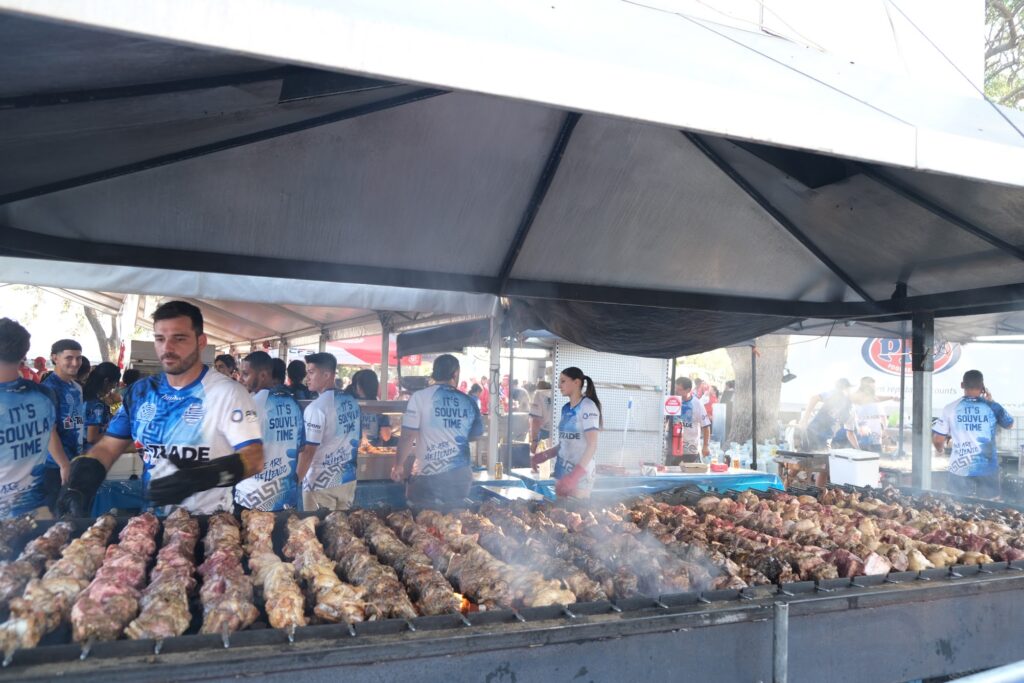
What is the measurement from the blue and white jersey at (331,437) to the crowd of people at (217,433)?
1 centimetres

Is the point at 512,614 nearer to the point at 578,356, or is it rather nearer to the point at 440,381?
the point at 440,381

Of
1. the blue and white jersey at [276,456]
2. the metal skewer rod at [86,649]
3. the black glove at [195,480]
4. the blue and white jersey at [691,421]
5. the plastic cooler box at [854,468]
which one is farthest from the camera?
the blue and white jersey at [691,421]

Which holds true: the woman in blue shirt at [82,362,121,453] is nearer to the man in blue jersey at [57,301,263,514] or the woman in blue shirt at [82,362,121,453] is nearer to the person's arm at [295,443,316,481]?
the person's arm at [295,443,316,481]

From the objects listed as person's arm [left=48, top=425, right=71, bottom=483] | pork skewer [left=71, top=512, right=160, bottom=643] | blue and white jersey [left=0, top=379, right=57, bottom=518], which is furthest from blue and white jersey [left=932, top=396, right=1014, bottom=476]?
person's arm [left=48, top=425, right=71, bottom=483]

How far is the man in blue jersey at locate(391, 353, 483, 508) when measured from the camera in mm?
6332

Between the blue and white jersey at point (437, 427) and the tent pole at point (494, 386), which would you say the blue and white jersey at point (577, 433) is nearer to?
the blue and white jersey at point (437, 427)

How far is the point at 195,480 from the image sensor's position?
365 centimetres

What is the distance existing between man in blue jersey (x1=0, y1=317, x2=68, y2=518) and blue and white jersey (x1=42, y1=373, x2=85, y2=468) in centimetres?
218

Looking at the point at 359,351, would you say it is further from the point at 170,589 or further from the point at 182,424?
the point at 170,589

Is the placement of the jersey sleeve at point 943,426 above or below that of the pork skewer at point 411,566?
above

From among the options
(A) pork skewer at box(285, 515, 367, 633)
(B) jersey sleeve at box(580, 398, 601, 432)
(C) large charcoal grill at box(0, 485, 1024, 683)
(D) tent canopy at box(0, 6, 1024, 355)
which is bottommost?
(C) large charcoal grill at box(0, 485, 1024, 683)

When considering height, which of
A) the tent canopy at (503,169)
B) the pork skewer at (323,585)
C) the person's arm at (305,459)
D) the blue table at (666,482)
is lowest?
the blue table at (666,482)

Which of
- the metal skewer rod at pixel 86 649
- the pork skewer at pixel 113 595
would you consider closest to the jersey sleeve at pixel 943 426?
the pork skewer at pixel 113 595

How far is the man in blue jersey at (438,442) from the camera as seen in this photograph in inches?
249
